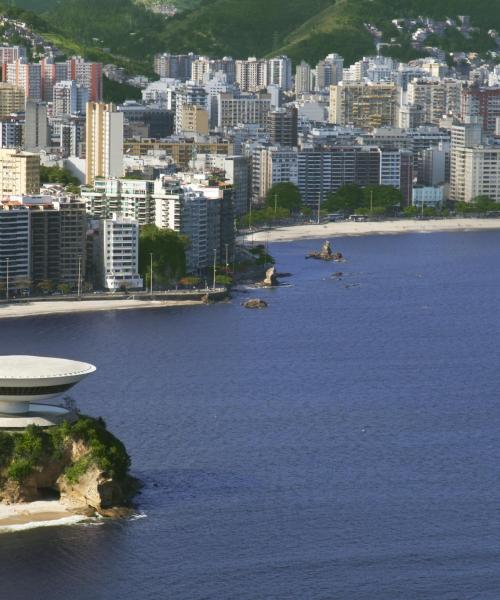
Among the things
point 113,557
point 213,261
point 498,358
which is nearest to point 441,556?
point 113,557

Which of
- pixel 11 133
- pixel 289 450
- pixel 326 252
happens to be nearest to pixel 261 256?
pixel 326 252

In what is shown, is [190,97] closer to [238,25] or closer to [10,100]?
[10,100]

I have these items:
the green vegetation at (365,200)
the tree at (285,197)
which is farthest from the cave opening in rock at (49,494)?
the green vegetation at (365,200)

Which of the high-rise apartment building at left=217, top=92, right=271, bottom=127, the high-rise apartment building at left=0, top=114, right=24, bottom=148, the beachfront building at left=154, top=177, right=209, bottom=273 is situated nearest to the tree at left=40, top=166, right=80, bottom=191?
the beachfront building at left=154, top=177, right=209, bottom=273

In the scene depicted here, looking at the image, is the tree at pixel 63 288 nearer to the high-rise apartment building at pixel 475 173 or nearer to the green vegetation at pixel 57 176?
the green vegetation at pixel 57 176

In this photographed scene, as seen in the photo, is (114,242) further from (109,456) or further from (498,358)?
(109,456)

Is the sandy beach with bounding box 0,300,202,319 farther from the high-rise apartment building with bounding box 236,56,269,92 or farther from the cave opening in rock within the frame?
the high-rise apartment building with bounding box 236,56,269,92

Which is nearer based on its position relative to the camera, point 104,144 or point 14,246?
point 14,246
